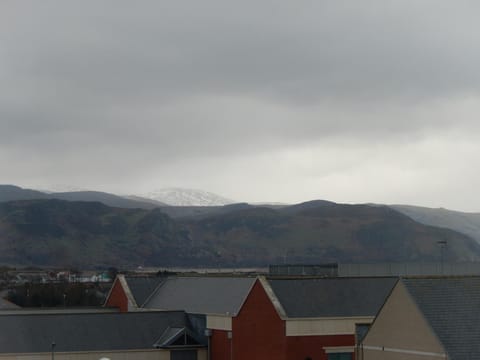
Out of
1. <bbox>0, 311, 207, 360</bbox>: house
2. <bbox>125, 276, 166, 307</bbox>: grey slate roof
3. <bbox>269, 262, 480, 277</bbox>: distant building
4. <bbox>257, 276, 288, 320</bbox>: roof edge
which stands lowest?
<bbox>0, 311, 207, 360</bbox>: house

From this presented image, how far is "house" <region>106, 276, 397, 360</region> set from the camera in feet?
241

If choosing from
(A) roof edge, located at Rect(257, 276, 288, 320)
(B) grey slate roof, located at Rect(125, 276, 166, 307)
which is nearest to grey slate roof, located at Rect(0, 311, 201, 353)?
(B) grey slate roof, located at Rect(125, 276, 166, 307)

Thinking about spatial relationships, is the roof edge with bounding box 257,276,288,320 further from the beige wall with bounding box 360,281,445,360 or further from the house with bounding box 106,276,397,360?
the beige wall with bounding box 360,281,445,360

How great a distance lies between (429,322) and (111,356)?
32659 mm

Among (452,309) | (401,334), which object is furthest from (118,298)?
(452,309)

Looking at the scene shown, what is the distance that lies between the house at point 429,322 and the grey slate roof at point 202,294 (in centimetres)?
2112

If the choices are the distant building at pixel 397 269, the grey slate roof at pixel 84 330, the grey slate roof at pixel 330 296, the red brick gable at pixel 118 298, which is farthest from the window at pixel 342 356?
the red brick gable at pixel 118 298

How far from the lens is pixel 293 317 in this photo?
7344cm

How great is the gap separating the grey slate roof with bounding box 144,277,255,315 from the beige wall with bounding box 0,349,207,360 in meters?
4.32

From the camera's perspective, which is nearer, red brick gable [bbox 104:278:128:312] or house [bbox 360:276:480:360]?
house [bbox 360:276:480:360]

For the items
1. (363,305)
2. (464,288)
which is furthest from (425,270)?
(464,288)

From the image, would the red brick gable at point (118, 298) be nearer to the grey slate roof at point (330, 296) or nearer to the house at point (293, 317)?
the house at point (293, 317)

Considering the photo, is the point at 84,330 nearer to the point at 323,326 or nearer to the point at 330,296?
the point at 330,296

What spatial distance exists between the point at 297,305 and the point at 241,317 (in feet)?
15.1
